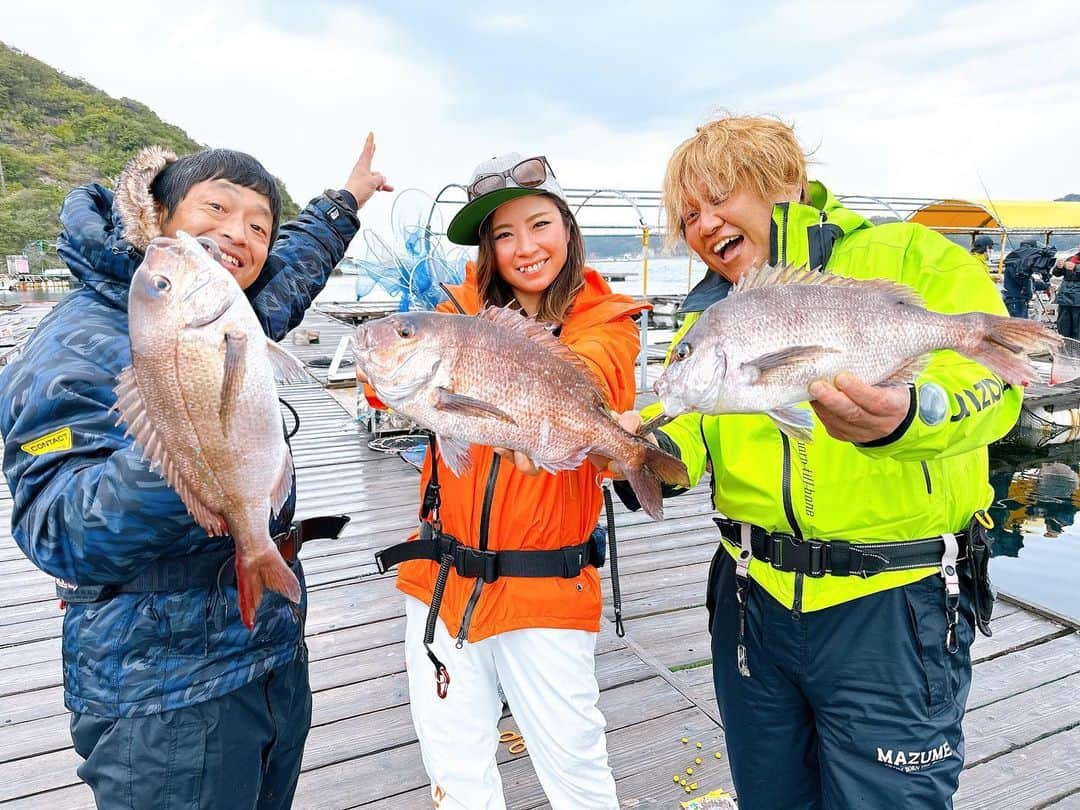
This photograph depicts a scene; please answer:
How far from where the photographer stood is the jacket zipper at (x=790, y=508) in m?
2.01

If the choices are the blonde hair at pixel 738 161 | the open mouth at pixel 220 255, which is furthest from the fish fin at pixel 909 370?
the open mouth at pixel 220 255

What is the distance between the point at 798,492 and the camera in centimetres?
201

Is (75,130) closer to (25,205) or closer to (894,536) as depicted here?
(25,205)

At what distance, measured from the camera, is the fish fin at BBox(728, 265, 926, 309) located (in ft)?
5.92

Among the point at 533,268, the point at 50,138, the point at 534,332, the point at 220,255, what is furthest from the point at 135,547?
the point at 50,138

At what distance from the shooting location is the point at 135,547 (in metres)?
1.58

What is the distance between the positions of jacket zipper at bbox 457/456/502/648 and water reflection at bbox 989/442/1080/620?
5998 mm

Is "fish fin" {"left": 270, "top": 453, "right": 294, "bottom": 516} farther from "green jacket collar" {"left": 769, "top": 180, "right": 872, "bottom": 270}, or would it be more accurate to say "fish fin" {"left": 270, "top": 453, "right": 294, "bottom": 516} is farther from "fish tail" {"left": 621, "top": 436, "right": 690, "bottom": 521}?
"green jacket collar" {"left": 769, "top": 180, "right": 872, "bottom": 270}

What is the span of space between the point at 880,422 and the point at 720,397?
1.37 feet

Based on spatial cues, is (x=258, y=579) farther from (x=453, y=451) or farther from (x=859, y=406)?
(x=859, y=406)

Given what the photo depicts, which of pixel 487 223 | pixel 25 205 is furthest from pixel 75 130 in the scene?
pixel 487 223

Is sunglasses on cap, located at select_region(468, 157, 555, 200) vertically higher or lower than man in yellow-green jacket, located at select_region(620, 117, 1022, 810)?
higher

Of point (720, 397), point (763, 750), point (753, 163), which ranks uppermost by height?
point (753, 163)

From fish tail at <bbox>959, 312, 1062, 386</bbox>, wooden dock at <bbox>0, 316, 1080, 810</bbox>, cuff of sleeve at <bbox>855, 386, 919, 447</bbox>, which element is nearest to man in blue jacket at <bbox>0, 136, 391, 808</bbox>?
wooden dock at <bbox>0, 316, 1080, 810</bbox>
